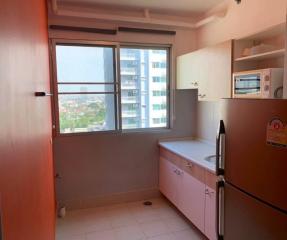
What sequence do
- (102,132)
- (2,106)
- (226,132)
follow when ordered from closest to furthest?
(2,106) → (226,132) → (102,132)

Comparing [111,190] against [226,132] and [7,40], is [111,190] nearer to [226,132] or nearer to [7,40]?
[226,132]

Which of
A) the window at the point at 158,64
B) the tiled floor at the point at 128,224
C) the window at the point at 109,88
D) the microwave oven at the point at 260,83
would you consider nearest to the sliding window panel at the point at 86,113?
the window at the point at 109,88

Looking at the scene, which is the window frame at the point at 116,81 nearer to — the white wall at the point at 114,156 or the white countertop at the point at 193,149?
the white wall at the point at 114,156

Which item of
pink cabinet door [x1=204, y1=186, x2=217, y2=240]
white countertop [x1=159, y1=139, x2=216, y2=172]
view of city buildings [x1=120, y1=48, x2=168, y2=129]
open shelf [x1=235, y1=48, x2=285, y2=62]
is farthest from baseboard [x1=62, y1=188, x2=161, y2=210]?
open shelf [x1=235, y1=48, x2=285, y2=62]

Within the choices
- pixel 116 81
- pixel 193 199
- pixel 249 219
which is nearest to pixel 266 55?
pixel 249 219

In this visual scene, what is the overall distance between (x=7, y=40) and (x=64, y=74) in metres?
2.60

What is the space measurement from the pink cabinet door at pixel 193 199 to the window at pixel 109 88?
1.13m

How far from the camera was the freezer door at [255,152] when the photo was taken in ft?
4.65

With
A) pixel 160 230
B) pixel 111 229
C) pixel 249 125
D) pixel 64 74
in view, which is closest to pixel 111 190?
pixel 111 229

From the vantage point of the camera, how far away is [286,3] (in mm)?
2172

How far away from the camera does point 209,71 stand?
2.77 m

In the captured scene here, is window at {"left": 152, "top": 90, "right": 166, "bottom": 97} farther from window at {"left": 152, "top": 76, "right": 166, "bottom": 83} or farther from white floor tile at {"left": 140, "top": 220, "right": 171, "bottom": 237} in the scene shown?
white floor tile at {"left": 140, "top": 220, "right": 171, "bottom": 237}

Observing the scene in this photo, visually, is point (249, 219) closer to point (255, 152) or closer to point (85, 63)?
point (255, 152)

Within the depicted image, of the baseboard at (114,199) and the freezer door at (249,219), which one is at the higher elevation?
the freezer door at (249,219)
